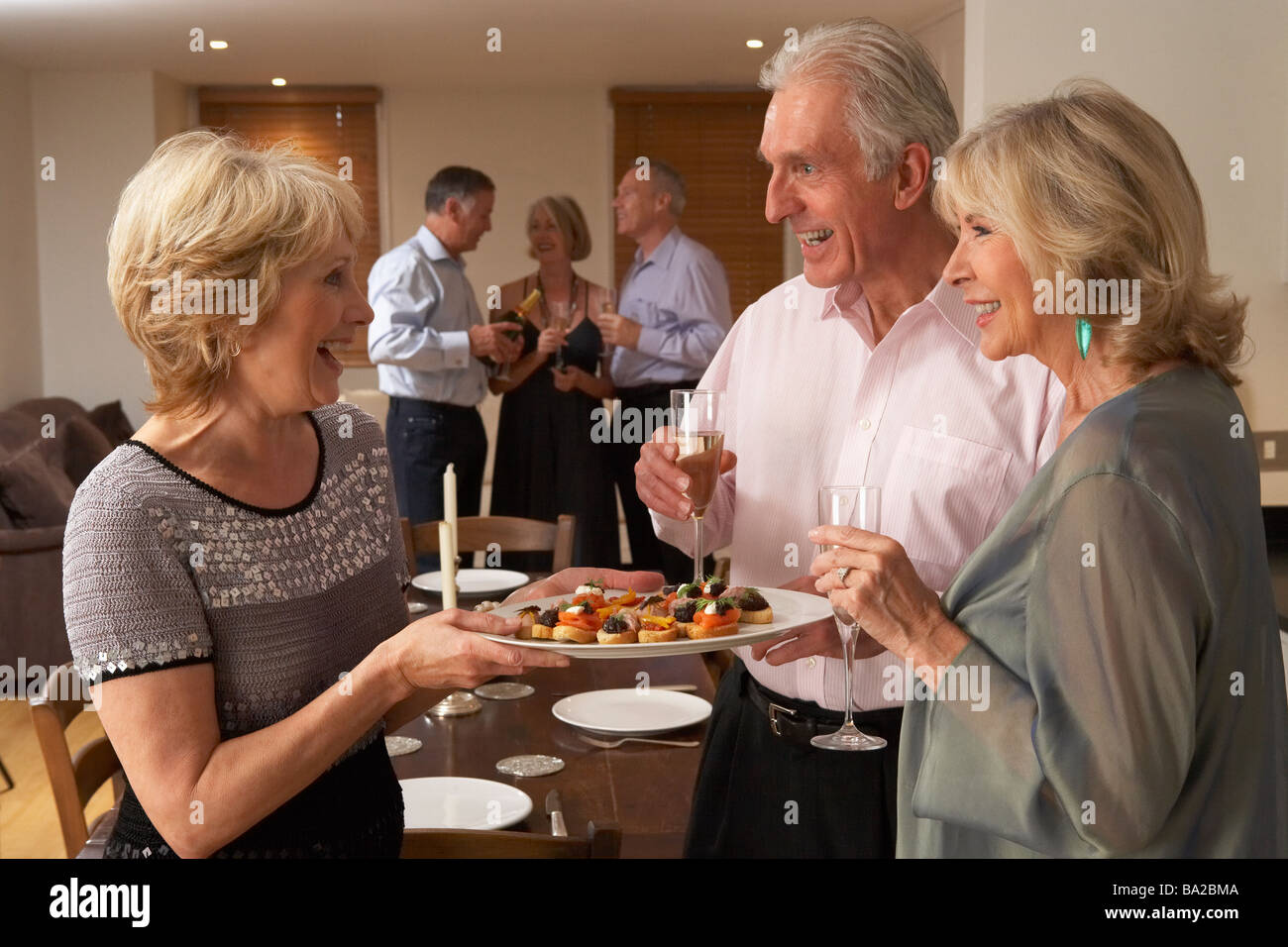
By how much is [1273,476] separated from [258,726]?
3770 millimetres

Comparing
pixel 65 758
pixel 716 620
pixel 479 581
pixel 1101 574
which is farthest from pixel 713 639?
pixel 479 581

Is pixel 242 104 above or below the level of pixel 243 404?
above

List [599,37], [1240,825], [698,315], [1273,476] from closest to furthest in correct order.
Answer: [1240,825], [1273,476], [698,315], [599,37]

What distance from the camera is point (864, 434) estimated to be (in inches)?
61.1

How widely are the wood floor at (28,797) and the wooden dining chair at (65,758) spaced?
153cm

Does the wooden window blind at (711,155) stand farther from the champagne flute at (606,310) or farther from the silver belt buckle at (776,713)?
the silver belt buckle at (776,713)

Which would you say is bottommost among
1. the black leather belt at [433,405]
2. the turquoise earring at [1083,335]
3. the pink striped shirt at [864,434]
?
the black leather belt at [433,405]

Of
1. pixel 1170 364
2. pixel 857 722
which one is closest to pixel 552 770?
pixel 857 722

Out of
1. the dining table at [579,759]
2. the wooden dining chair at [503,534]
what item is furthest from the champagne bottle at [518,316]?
the dining table at [579,759]

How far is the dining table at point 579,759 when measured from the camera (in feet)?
5.38

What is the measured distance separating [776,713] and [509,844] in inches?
17.0

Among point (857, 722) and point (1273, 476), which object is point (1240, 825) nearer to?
point (857, 722)

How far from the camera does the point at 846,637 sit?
1.33 metres
